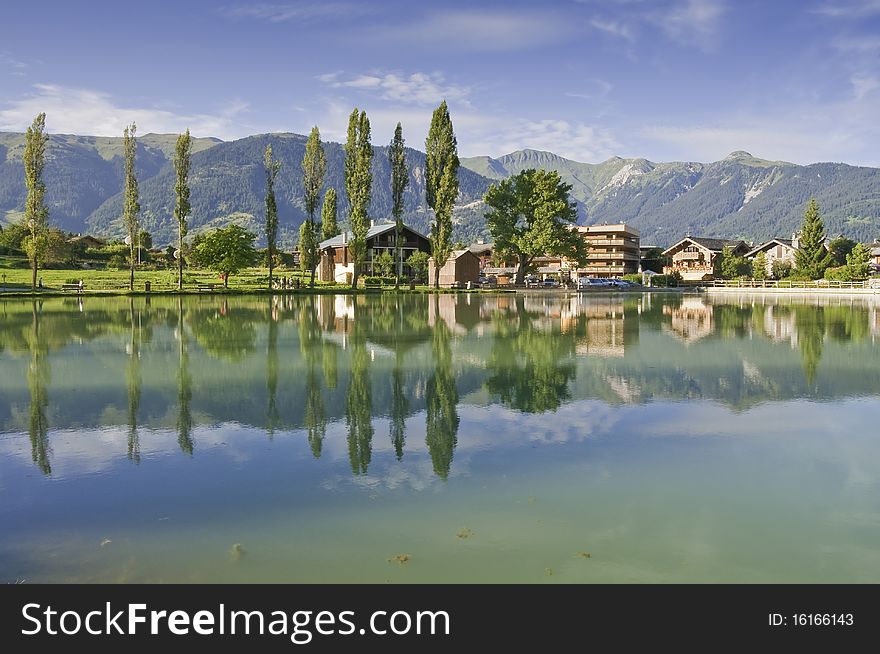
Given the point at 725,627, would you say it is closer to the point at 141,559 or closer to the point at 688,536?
the point at 688,536

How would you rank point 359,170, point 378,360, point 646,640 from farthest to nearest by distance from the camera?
point 359,170, point 378,360, point 646,640

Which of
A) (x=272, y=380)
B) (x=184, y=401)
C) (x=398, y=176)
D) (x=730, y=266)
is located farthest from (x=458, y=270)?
(x=184, y=401)

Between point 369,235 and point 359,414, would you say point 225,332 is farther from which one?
point 369,235

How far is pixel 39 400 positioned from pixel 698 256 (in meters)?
Answer: 138

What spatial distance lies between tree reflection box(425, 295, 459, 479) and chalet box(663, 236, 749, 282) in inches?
4915

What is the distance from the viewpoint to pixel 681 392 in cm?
1547

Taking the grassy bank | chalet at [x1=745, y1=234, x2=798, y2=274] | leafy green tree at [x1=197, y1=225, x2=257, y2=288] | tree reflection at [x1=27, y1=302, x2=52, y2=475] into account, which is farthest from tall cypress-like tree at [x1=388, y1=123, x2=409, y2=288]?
chalet at [x1=745, y1=234, x2=798, y2=274]

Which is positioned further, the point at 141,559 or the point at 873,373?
the point at 873,373

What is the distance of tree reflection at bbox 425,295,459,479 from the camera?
1023cm

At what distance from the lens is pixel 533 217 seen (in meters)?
89.8

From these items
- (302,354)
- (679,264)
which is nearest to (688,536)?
(302,354)

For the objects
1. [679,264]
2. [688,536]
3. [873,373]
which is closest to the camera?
[688,536]

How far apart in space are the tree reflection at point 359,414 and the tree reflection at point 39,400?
418 centimetres

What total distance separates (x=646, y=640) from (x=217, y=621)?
11.0 feet
